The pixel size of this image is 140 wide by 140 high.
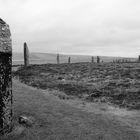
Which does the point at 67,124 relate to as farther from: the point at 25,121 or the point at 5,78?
the point at 5,78

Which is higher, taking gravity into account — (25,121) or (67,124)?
(25,121)

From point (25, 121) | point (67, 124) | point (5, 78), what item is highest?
point (5, 78)

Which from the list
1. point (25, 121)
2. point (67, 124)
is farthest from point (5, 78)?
point (67, 124)

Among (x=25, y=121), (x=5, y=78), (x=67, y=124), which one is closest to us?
(x=5, y=78)

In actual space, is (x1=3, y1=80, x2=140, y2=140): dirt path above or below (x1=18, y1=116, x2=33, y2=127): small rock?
below

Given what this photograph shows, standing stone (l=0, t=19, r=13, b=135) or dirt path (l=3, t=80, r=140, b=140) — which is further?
dirt path (l=3, t=80, r=140, b=140)

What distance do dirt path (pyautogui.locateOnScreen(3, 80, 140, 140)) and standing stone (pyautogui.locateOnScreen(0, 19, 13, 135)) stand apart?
45cm

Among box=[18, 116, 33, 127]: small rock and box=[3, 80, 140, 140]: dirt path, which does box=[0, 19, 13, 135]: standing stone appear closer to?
box=[3, 80, 140, 140]: dirt path

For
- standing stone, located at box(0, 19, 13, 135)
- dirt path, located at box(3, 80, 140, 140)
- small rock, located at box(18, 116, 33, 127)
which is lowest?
dirt path, located at box(3, 80, 140, 140)

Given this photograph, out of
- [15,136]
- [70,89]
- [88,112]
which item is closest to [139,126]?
[88,112]

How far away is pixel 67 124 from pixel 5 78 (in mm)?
2576

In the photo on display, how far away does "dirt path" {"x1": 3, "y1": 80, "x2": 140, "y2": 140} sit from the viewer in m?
7.64

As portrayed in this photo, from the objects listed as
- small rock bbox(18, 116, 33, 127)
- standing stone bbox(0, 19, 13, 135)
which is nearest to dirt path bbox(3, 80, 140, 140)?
small rock bbox(18, 116, 33, 127)

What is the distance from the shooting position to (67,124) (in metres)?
8.60
